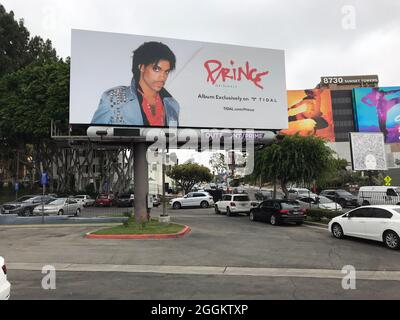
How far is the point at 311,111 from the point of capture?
4328 inches

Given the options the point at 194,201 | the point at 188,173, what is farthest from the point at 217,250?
the point at 188,173

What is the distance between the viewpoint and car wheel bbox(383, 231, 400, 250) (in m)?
12.4

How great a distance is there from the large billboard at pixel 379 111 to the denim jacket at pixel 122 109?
94.2 m

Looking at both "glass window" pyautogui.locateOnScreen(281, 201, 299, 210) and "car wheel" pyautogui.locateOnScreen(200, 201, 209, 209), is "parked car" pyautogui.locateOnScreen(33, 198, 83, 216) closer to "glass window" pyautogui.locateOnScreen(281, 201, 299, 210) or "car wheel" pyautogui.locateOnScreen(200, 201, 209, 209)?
"car wheel" pyautogui.locateOnScreen(200, 201, 209, 209)

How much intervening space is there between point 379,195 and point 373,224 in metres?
16.0

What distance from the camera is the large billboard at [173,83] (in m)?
19.7

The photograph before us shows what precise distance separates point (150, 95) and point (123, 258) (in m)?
11.0

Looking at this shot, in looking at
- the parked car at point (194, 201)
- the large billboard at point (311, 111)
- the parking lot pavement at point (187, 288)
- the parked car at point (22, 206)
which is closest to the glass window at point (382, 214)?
the parking lot pavement at point (187, 288)

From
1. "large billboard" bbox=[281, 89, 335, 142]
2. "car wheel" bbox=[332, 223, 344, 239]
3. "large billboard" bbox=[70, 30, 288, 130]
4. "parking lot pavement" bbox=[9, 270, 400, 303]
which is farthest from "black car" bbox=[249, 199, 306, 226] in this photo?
"large billboard" bbox=[281, 89, 335, 142]

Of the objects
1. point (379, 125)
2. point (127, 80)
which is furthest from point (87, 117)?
point (379, 125)

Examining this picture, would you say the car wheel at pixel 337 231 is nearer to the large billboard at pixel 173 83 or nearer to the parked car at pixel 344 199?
the large billboard at pixel 173 83

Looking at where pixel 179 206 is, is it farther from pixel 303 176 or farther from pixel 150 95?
pixel 150 95

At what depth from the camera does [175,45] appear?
21.0 metres

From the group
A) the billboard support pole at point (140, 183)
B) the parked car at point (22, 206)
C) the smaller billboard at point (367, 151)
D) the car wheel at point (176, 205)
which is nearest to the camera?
the billboard support pole at point (140, 183)
